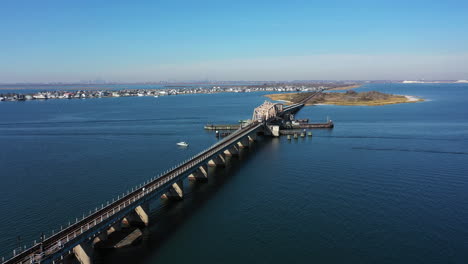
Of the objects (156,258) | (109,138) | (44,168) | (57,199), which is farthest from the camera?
(109,138)

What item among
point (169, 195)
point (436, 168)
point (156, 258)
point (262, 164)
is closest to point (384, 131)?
point (436, 168)

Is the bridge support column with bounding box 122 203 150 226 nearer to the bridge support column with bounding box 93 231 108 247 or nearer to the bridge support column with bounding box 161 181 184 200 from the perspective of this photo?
the bridge support column with bounding box 93 231 108 247

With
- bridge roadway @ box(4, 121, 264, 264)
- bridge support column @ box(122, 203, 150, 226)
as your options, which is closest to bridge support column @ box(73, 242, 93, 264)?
bridge roadway @ box(4, 121, 264, 264)

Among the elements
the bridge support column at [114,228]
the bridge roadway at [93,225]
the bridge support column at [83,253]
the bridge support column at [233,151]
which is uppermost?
the bridge roadway at [93,225]

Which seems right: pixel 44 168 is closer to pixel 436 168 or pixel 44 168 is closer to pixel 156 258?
pixel 156 258

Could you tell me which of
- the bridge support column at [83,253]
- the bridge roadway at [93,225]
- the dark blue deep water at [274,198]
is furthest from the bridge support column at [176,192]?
the bridge support column at [83,253]

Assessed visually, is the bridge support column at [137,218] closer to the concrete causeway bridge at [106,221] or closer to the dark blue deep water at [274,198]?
the concrete causeway bridge at [106,221]

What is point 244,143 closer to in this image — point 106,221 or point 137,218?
point 137,218
